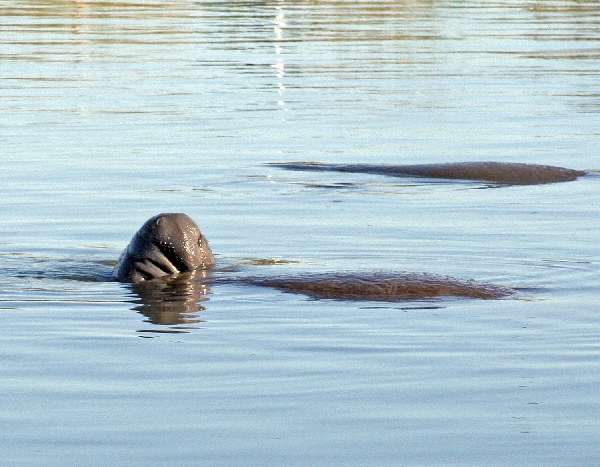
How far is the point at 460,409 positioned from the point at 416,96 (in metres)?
16.8

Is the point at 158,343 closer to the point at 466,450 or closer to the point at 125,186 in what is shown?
the point at 466,450

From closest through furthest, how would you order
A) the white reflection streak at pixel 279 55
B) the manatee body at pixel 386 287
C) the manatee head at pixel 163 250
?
the manatee body at pixel 386 287 → the manatee head at pixel 163 250 → the white reflection streak at pixel 279 55

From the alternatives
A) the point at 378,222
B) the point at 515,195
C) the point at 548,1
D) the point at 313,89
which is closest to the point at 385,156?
the point at 515,195

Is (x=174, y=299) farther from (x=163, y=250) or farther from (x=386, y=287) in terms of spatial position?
(x=386, y=287)

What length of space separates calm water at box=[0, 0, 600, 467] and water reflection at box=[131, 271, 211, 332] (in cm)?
3

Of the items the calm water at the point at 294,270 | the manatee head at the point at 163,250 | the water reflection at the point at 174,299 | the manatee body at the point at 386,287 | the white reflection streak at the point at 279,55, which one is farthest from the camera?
the white reflection streak at the point at 279,55

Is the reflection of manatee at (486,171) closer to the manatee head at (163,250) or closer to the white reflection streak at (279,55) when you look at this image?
the manatee head at (163,250)

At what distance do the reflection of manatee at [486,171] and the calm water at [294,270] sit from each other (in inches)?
10.4

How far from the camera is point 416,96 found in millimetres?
22531

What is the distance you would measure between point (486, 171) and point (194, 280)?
5.77 m

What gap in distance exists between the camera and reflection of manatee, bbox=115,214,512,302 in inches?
330

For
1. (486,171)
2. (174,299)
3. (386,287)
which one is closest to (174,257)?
(174,299)

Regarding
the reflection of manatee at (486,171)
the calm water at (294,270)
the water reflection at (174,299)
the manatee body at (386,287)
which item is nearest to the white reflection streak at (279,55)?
the calm water at (294,270)

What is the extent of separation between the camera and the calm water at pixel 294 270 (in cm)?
572
